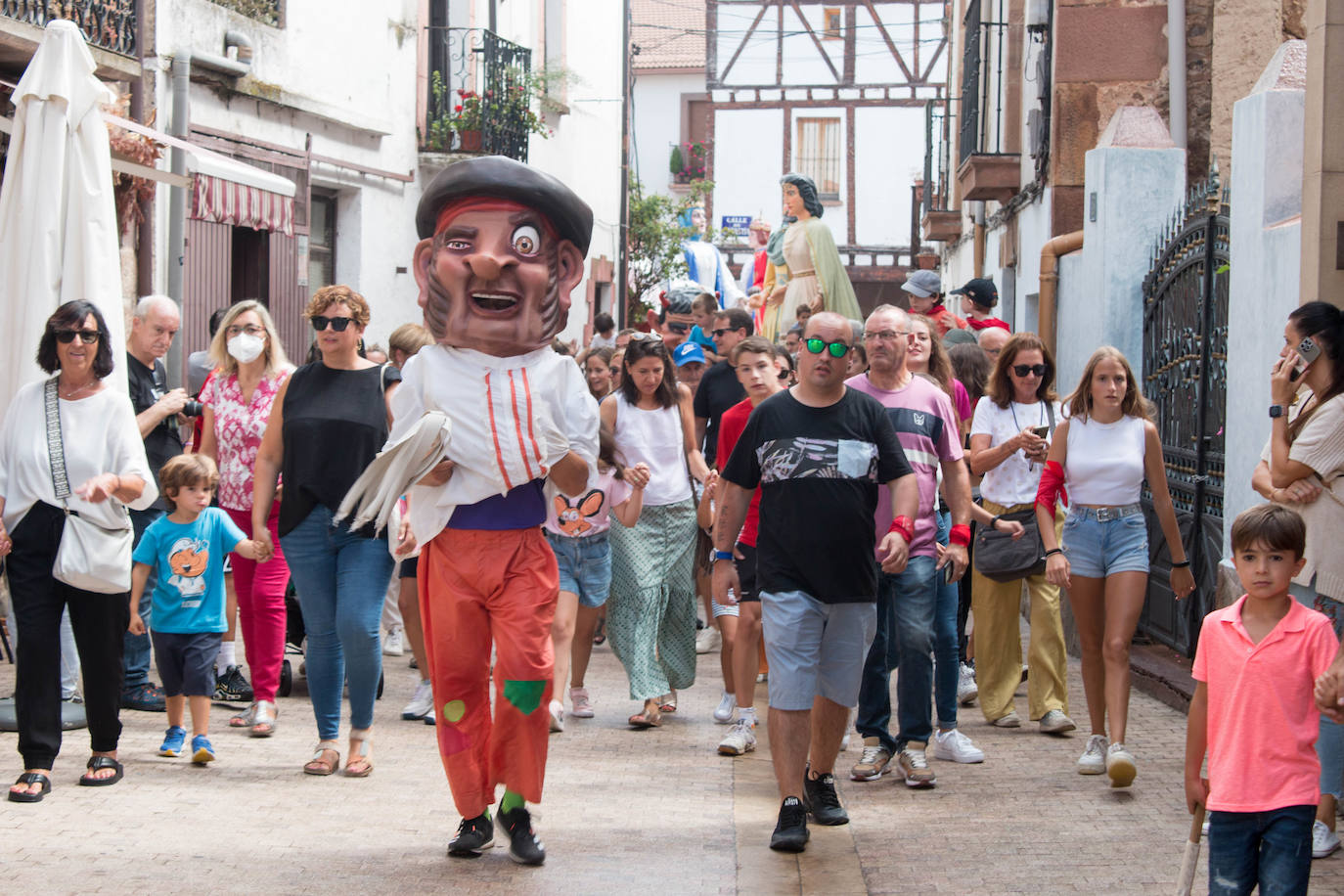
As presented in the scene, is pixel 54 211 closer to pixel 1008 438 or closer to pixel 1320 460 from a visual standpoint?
Answer: pixel 1008 438

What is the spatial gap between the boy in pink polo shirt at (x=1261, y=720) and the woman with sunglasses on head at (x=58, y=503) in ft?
12.2

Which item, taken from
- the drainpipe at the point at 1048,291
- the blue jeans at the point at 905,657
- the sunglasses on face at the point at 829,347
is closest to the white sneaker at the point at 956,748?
the blue jeans at the point at 905,657

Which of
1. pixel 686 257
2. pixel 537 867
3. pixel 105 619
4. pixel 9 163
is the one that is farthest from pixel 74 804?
pixel 686 257

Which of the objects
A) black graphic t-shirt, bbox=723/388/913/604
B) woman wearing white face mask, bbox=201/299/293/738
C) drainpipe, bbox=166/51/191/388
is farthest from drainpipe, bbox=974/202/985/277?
black graphic t-shirt, bbox=723/388/913/604

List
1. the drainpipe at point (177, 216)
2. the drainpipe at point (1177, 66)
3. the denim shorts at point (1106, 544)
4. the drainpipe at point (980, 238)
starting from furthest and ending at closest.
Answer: the drainpipe at point (980, 238)
the drainpipe at point (177, 216)
the drainpipe at point (1177, 66)
the denim shorts at point (1106, 544)

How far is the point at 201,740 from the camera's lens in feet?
21.3

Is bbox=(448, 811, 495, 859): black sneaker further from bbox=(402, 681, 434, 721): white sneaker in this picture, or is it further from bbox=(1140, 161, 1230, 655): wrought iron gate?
bbox=(1140, 161, 1230, 655): wrought iron gate

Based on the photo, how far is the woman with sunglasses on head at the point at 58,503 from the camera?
5828 mm

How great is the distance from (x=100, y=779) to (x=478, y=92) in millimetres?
14575

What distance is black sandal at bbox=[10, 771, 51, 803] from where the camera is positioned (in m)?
5.71

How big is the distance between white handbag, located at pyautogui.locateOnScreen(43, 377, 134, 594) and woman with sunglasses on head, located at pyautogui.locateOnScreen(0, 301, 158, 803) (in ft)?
0.04

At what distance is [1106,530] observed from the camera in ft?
21.7

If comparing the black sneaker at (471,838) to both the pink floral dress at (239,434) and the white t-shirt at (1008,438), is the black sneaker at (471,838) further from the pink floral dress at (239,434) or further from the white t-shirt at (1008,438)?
the white t-shirt at (1008,438)

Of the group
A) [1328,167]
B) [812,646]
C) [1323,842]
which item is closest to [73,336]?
[812,646]
